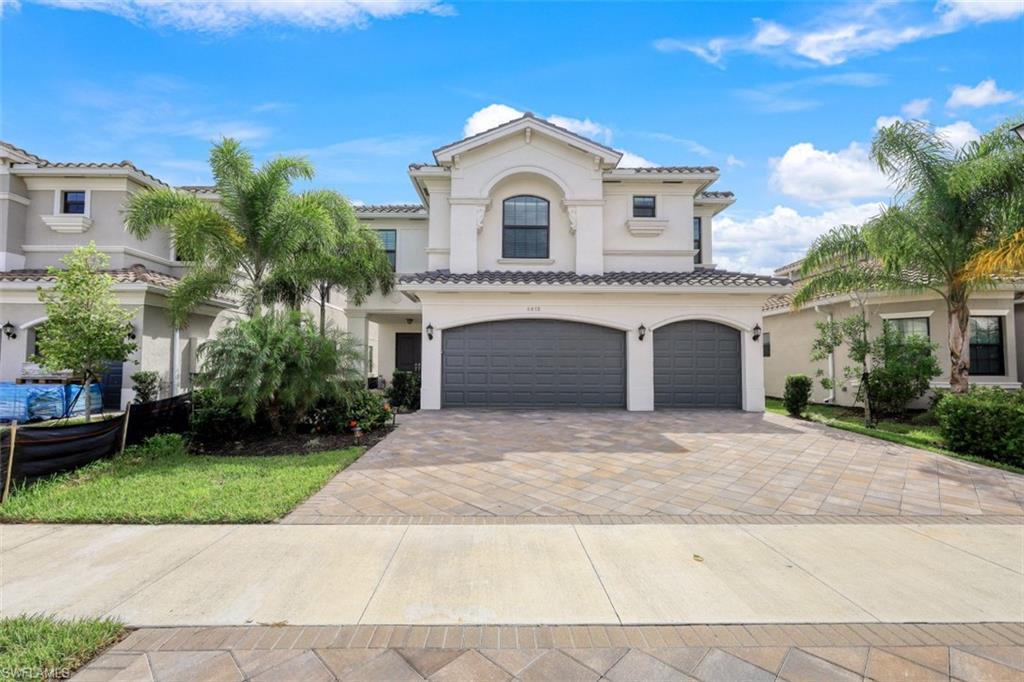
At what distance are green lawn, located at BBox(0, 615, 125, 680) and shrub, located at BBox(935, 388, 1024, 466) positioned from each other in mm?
12582

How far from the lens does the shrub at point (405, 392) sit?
1490 centimetres

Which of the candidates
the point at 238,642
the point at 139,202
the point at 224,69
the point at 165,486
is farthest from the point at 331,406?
the point at 224,69

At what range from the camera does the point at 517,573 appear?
4004mm

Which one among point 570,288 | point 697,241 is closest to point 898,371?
point 697,241

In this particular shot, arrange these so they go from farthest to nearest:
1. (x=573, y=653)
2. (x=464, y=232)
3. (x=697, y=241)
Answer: (x=697, y=241) → (x=464, y=232) → (x=573, y=653)

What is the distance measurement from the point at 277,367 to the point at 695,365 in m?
11.7

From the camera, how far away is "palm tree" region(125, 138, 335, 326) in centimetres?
1048

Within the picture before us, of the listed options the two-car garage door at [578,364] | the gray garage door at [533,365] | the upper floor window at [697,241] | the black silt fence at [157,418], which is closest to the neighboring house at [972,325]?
the upper floor window at [697,241]

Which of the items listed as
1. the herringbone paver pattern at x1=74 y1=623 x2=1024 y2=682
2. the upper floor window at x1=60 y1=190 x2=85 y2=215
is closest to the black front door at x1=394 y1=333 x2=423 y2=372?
the upper floor window at x1=60 y1=190 x2=85 y2=215

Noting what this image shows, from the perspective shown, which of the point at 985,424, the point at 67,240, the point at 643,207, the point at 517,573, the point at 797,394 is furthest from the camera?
the point at 643,207

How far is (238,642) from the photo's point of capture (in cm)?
306

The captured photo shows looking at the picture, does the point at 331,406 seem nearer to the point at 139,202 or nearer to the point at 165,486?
the point at 165,486

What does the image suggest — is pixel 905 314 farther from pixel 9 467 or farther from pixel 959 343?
pixel 9 467

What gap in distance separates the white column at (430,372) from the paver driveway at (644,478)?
2.86m
